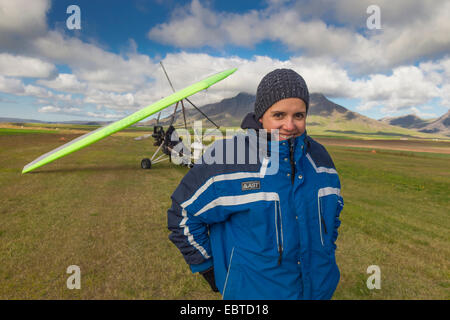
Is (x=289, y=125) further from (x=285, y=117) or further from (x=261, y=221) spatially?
(x=261, y=221)

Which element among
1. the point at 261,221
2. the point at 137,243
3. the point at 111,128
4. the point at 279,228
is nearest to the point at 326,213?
the point at 279,228

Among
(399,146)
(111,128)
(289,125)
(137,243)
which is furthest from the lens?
(399,146)

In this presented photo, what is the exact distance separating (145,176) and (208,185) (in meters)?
9.94

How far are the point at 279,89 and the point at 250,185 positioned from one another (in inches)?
29.7

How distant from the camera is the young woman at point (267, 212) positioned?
4.97 feet

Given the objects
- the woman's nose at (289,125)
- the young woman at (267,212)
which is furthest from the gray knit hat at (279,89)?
the woman's nose at (289,125)

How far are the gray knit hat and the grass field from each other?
289 cm

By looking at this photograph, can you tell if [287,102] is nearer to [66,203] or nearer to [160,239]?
[160,239]

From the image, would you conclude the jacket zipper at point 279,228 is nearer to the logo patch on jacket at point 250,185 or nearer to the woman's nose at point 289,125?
the logo patch on jacket at point 250,185

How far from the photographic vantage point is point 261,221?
1491 mm

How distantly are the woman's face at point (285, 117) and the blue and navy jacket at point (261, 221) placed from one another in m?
0.07

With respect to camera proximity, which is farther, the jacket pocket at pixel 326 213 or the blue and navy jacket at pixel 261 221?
the jacket pocket at pixel 326 213

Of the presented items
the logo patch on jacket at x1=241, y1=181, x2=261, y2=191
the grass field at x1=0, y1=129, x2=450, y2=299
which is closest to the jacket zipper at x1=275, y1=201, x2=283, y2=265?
the logo patch on jacket at x1=241, y1=181, x2=261, y2=191

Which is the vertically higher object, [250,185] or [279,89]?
[279,89]
